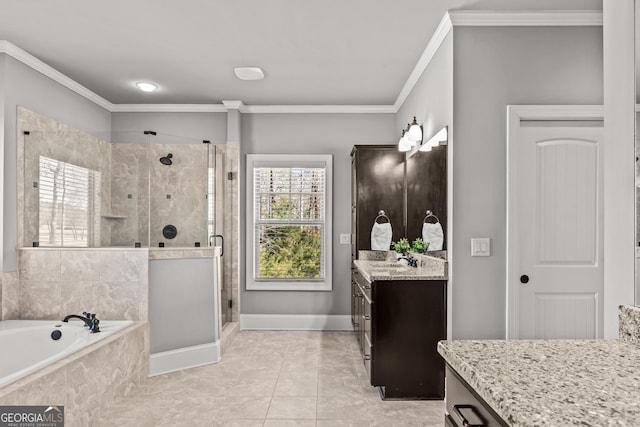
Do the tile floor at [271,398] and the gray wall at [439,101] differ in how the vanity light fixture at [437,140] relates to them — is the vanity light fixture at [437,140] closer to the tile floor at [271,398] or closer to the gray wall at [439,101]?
the gray wall at [439,101]

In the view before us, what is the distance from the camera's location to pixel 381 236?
14.0 feet

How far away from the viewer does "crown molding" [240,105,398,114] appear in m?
4.88

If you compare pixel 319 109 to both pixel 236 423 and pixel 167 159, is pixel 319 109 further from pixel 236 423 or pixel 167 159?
pixel 236 423

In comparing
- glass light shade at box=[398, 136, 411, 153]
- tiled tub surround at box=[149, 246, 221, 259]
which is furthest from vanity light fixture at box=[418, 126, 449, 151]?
tiled tub surround at box=[149, 246, 221, 259]

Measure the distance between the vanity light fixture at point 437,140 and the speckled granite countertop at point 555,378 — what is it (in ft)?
6.11

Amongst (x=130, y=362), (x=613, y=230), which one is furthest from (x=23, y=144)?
(x=613, y=230)

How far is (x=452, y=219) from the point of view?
2.76 m

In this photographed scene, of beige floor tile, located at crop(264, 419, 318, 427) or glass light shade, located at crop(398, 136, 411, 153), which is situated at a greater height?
glass light shade, located at crop(398, 136, 411, 153)

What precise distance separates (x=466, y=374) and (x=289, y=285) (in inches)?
158

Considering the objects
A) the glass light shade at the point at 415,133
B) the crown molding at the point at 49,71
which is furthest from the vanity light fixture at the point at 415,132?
the crown molding at the point at 49,71

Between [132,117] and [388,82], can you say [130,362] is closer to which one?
[132,117]

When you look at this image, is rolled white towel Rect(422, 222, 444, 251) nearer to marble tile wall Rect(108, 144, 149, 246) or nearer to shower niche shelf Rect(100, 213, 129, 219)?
marble tile wall Rect(108, 144, 149, 246)

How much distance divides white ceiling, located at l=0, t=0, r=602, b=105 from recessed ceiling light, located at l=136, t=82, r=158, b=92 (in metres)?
0.07

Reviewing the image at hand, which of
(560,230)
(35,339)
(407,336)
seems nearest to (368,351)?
(407,336)
